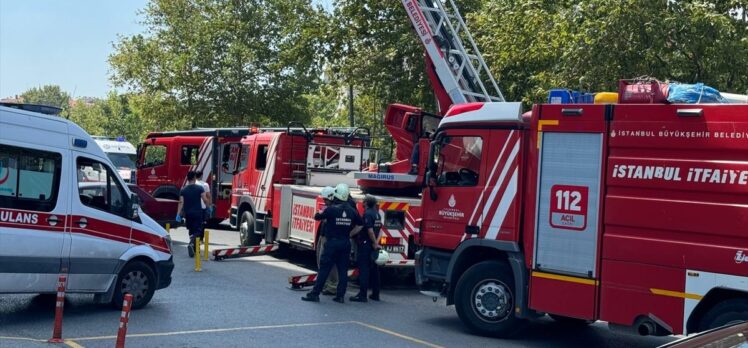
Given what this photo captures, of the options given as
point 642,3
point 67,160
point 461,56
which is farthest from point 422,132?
point 67,160

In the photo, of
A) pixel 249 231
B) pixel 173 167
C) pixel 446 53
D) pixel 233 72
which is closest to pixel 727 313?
pixel 446 53

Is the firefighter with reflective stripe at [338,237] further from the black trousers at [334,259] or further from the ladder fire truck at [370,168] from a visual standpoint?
the ladder fire truck at [370,168]

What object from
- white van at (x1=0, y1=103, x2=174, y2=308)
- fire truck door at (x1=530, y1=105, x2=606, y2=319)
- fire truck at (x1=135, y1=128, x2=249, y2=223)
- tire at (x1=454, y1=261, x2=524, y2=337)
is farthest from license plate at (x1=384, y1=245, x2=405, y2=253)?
fire truck at (x1=135, y1=128, x2=249, y2=223)

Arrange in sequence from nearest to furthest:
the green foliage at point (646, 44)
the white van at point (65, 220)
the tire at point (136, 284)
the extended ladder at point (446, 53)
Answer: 1. the white van at point (65, 220)
2. the tire at point (136, 284)
3. the green foliage at point (646, 44)
4. the extended ladder at point (446, 53)

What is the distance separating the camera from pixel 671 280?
856cm

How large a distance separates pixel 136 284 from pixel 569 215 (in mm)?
5325

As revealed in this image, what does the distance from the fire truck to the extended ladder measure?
7872mm

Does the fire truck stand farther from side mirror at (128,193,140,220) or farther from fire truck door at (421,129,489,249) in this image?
fire truck door at (421,129,489,249)

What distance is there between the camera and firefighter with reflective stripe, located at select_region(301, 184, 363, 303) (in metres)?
12.1

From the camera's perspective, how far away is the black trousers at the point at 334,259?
1209cm

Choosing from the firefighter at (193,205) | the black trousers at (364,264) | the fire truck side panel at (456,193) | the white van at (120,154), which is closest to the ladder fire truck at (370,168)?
the black trousers at (364,264)

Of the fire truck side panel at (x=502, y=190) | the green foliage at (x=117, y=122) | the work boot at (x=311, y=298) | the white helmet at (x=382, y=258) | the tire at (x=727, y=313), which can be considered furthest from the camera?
the green foliage at (x=117, y=122)

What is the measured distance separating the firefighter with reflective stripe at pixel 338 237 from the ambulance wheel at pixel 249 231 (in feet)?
19.5

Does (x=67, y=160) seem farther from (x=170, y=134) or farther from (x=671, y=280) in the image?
(x=170, y=134)
